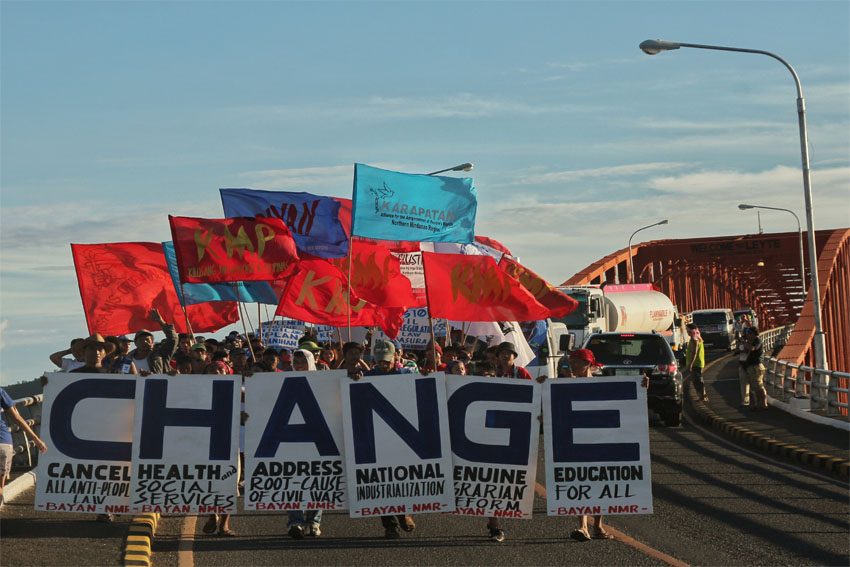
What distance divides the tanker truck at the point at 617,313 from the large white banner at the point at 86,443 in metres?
25.3

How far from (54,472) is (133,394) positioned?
0.98 metres

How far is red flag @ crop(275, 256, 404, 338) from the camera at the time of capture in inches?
835

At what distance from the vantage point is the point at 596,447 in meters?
11.9

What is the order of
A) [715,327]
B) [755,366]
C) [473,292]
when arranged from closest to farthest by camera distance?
[473,292] → [755,366] → [715,327]

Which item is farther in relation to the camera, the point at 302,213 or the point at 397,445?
the point at 302,213

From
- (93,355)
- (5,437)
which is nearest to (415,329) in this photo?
(93,355)

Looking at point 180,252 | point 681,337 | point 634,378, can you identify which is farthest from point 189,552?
point 681,337

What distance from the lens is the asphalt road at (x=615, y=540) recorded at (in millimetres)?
10875

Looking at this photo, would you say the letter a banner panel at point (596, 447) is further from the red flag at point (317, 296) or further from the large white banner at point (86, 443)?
the red flag at point (317, 296)

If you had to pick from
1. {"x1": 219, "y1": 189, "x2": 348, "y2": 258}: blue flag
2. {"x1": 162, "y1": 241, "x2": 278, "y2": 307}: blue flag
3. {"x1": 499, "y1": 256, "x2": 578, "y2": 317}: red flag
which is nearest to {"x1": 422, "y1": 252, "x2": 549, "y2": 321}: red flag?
{"x1": 499, "y1": 256, "x2": 578, "y2": 317}: red flag

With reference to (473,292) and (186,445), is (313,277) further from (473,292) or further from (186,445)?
(186,445)

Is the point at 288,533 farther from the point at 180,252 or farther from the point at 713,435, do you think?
the point at 713,435

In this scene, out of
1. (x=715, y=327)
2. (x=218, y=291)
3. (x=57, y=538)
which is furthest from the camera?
(x=715, y=327)

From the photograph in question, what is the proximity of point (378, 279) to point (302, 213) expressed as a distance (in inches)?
72.9
